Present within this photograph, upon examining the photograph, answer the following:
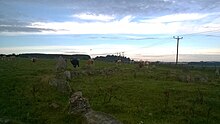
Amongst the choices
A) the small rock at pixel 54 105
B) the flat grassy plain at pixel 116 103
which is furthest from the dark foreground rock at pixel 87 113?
the small rock at pixel 54 105

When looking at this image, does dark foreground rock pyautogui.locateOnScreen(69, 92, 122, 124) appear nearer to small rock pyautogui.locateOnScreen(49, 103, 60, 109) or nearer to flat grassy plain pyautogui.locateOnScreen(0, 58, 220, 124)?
flat grassy plain pyautogui.locateOnScreen(0, 58, 220, 124)

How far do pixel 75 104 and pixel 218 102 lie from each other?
32.6 ft

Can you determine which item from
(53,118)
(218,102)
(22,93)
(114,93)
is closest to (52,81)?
(22,93)

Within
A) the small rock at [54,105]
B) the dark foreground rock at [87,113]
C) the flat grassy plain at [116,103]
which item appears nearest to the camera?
the dark foreground rock at [87,113]

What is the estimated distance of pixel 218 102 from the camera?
22438mm

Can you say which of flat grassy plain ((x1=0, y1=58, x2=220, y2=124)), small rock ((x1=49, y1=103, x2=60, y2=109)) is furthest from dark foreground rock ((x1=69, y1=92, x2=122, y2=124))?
small rock ((x1=49, y1=103, x2=60, y2=109))

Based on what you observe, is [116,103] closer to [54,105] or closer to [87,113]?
[54,105]

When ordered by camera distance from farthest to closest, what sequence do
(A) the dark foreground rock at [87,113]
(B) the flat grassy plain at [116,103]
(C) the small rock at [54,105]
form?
(C) the small rock at [54,105] < (B) the flat grassy plain at [116,103] < (A) the dark foreground rock at [87,113]

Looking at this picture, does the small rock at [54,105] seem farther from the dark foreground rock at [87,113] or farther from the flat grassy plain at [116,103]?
the dark foreground rock at [87,113]

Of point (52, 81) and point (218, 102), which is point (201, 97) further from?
point (52, 81)

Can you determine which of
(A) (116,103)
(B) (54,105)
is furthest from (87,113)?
(A) (116,103)

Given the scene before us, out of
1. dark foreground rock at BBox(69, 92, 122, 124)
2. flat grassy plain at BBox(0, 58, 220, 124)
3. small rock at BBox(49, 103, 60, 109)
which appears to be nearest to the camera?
dark foreground rock at BBox(69, 92, 122, 124)

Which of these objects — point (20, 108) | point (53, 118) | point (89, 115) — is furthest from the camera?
point (20, 108)

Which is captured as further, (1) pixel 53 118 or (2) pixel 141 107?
(2) pixel 141 107
